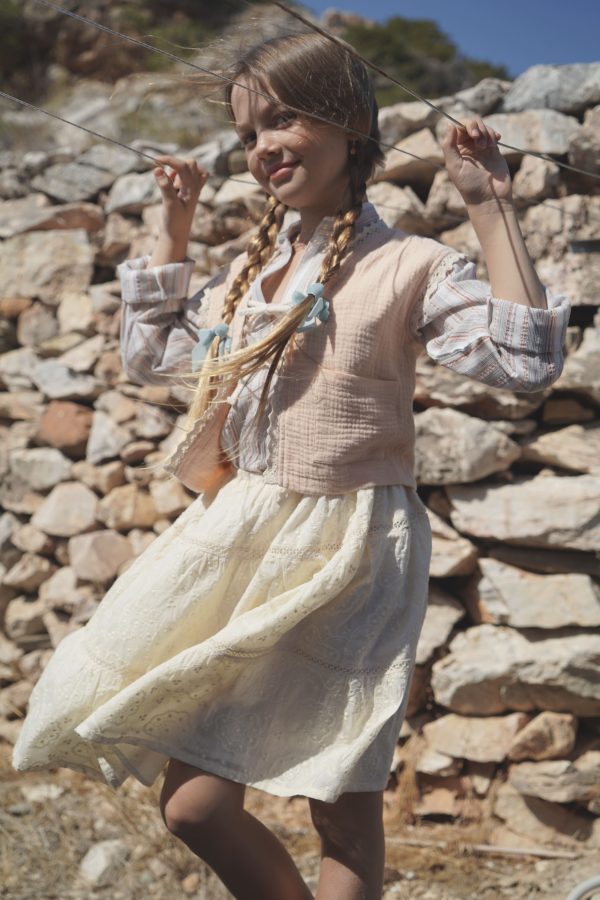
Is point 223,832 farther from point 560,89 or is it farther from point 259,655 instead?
point 560,89

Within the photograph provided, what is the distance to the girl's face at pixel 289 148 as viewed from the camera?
1472 mm

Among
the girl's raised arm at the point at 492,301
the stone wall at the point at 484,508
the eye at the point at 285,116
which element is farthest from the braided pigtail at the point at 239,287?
the stone wall at the point at 484,508

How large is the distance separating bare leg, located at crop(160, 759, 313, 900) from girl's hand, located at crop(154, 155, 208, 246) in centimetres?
96

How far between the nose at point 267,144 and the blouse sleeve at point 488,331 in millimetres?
331

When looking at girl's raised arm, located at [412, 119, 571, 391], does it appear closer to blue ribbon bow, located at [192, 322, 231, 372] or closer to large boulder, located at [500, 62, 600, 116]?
blue ribbon bow, located at [192, 322, 231, 372]

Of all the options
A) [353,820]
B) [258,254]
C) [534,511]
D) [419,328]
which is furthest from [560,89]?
[353,820]

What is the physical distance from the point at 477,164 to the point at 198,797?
3.42 feet

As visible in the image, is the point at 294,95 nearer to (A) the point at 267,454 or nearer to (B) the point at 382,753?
(A) the point at 267,454

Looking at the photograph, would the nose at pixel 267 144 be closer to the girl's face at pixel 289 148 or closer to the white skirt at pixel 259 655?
the girl's face at pixel 289 148

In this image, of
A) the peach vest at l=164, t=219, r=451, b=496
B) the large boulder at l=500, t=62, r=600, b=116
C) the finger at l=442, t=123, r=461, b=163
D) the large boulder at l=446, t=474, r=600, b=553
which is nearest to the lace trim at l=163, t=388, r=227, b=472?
the peach vest at l=164, t=219, r=451, b=496

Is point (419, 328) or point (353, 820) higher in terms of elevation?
point (419, 328)

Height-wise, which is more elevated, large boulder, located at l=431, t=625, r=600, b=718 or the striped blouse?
the striped blouse

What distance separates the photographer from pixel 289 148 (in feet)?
4.83

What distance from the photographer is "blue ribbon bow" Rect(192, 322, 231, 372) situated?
1.57 meters
